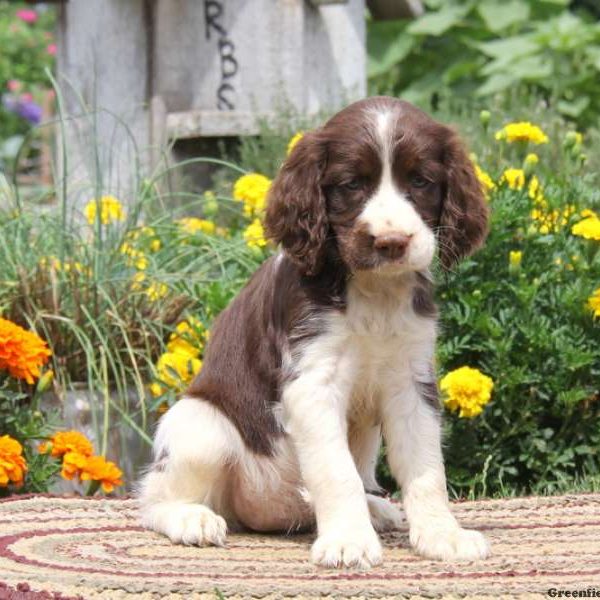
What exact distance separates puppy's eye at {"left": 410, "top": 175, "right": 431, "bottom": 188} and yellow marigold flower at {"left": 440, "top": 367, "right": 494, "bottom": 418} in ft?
4.83

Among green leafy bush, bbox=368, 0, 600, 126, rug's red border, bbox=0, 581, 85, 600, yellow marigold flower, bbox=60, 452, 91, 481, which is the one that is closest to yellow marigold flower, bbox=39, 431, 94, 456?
yellow marigold flower, bbox=60, 452, 91, 481

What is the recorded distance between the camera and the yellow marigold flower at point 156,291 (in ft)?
19.5

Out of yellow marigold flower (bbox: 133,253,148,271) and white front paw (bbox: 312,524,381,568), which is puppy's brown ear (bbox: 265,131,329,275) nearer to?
white front paw (bbox: 312,524,381,568)

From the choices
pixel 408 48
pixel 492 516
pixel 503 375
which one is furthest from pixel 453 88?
pixel 492 516

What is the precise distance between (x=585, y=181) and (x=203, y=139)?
311 cm

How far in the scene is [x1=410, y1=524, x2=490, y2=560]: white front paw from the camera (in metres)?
3.91

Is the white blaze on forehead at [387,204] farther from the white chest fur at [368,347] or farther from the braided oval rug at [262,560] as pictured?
the braided oval rug at [262,560]

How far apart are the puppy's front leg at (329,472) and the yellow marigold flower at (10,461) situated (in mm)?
1406

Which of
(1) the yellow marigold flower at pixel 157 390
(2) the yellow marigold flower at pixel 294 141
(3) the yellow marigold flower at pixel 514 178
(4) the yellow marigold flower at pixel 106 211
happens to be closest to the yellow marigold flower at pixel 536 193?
(3) the yellow marigold flower at pixel 514 178

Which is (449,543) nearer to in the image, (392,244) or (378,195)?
(392,244)

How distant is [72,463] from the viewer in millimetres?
5078

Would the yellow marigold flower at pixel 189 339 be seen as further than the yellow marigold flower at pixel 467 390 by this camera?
Yes

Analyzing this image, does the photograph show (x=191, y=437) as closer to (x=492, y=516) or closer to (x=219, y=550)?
(x=219, y=550)

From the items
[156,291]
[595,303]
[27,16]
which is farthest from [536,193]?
[27,16]
